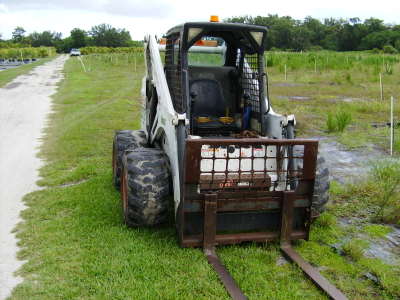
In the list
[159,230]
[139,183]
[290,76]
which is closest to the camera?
[139,183]

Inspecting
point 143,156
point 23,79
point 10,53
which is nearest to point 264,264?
point 143,156

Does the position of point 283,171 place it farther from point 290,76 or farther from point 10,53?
point 10,53

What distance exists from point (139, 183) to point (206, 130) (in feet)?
4.17

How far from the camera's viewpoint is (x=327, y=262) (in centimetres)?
435

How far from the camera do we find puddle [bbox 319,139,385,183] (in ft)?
23.8

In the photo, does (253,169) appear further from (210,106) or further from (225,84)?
(225,84)

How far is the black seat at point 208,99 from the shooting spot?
18.0ft

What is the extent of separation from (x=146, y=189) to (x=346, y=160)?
483cm

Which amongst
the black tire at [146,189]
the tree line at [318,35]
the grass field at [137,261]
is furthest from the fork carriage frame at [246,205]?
the tree line at [318,35]

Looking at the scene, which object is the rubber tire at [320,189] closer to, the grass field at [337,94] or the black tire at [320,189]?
the black tire at [320,189]

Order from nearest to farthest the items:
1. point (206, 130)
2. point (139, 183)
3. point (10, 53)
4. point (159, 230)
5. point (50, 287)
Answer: point (50, 287), point (139, 183), point (159, 230), point (206, 130), point (10, 53)

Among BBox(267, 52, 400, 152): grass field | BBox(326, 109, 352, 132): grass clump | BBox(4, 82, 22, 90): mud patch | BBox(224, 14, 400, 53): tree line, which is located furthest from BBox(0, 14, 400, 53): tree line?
BBox(326, 109, 352, 132): grass clump

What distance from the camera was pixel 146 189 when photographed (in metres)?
4.54

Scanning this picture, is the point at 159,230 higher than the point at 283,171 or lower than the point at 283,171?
lower
